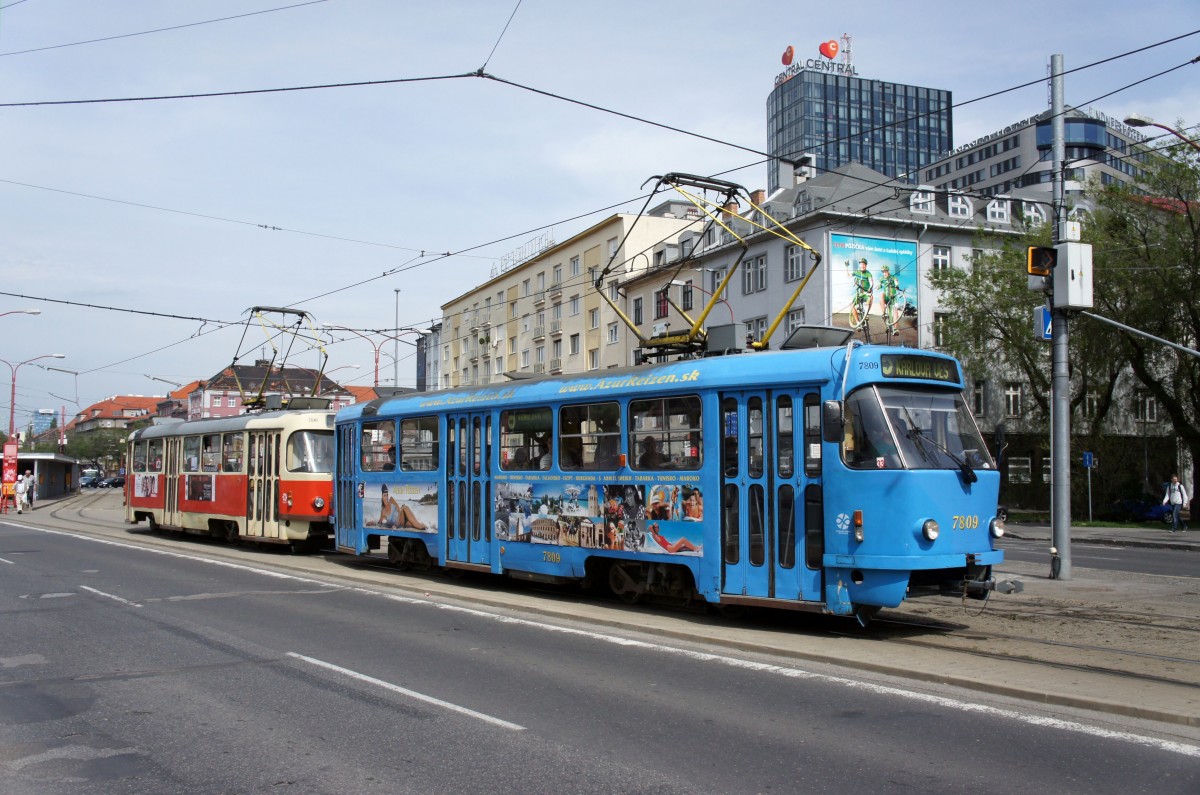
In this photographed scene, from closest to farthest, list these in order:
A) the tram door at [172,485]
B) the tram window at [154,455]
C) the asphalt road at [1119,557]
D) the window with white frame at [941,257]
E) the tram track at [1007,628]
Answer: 1. the tram track at [1007,628]
2. the asphalt road at [1119,557]
3. the tram door at [172,485]
4. the tram window at [154,455]
5. the window with white frame at [941,257]

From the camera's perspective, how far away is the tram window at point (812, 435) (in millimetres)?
10430

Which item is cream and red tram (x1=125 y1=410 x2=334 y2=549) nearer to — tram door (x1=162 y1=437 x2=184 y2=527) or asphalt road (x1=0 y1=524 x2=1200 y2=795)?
tram door (x1=162 y1=437 x2=184 y2=527)

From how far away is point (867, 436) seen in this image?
10211mm

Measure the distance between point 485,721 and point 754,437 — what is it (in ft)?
16.1

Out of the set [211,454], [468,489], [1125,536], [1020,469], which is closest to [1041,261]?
[468,489]

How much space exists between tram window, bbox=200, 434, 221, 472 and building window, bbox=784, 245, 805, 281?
26164mm

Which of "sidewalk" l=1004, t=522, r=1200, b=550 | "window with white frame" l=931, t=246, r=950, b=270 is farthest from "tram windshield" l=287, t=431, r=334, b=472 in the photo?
"window with white frame" l=931, t=246, r=950, b=270

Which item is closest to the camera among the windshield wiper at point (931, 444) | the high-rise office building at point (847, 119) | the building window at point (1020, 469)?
the windshield wiper at point (931, 444)

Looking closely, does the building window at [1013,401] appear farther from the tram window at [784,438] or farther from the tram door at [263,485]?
the tram window at [784,438]

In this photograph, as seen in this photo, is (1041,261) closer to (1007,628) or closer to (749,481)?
(1007,628)

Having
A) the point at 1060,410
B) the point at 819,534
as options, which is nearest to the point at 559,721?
the point at 819,534

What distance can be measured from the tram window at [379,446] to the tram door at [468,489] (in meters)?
1.86

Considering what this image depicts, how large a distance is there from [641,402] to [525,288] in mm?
55028

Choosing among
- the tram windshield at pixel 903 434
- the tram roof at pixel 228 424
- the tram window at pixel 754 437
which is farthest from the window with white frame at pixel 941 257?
the tram window at pixel 754 437
